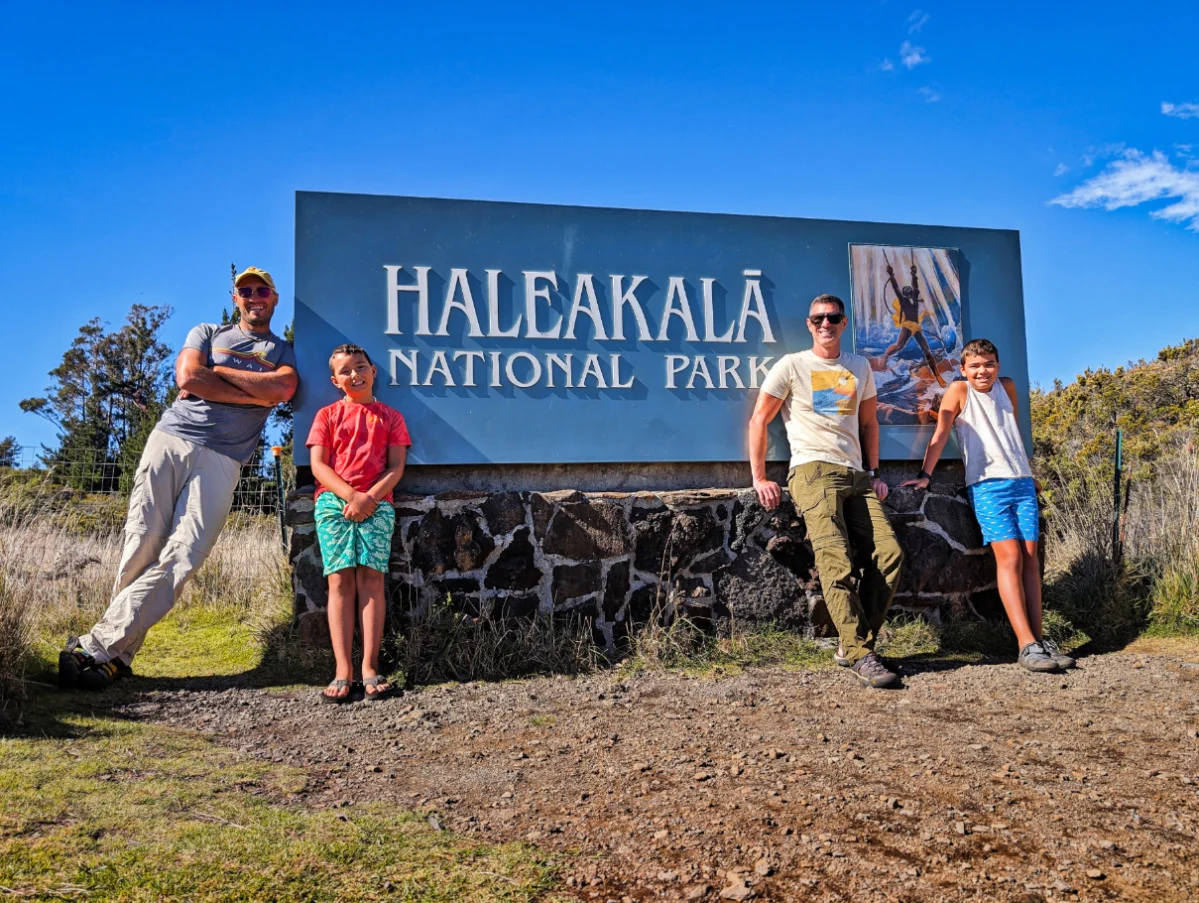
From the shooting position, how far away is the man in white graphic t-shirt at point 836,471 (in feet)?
14.6

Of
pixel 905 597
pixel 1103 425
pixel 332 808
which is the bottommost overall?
pixel 332 808

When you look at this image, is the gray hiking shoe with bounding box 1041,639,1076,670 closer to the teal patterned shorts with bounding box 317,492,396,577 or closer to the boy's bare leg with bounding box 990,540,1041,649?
the boy's bare leg with bounding box 990,540,1041,649

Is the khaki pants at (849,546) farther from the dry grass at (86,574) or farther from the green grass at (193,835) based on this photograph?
the dry grass at (86,574)

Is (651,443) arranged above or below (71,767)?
above

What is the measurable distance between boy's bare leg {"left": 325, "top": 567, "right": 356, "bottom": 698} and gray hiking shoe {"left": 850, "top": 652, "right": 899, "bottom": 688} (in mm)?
2346

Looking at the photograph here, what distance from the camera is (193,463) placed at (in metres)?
4.41

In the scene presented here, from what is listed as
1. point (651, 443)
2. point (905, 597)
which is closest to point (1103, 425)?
point (905, 597)

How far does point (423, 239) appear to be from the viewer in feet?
16.3

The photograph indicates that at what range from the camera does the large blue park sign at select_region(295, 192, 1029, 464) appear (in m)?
4.84

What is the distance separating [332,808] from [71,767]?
98 cm

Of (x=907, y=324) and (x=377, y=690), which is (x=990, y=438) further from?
(x=377, y=690)

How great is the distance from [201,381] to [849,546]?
3.38 m

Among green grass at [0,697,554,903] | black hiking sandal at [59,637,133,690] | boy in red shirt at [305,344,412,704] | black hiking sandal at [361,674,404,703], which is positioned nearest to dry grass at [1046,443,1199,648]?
black hiking sandal at [361,674,404,703]

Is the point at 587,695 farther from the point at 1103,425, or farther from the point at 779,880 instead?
the point at 1103,425
